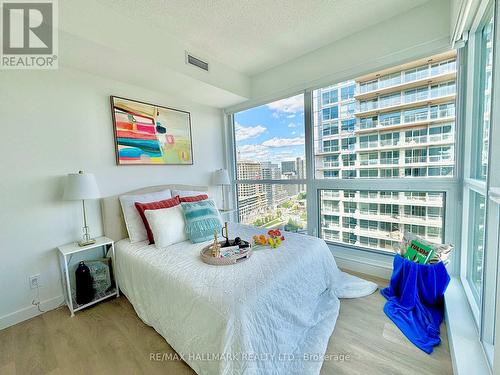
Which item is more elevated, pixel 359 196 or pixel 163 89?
pixel 163 89

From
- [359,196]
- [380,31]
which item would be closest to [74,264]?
[359,196]

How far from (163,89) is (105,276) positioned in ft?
7.37

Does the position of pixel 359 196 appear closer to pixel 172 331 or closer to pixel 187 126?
pixel 172 331

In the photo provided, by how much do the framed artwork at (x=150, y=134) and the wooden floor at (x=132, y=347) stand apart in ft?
→ 5.22

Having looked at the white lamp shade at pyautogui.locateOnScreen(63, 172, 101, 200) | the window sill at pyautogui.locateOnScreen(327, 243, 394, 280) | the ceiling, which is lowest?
the window sill at pyautogui.locateOnScreen(327, 243, 394, 280)

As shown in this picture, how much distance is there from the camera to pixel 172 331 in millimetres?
1381

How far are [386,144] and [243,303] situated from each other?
2154 millimetres

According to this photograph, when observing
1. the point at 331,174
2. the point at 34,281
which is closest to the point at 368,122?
the point at 331,174

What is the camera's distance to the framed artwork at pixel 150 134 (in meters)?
2.35

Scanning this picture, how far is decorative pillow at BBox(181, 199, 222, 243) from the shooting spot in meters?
2.04

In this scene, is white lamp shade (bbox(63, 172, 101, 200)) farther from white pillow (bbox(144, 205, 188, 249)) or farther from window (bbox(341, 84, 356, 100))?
window (bbox(341, 84, 356, 100))

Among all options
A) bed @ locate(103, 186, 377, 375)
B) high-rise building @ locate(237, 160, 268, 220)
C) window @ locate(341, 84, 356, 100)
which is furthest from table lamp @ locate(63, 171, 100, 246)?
window @ locate(341, 84, 356, 100)

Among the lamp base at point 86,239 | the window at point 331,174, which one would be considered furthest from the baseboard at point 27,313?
the window at point 331,174

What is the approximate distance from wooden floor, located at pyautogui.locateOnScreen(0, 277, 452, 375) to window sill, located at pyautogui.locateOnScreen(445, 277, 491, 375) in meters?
0.15
